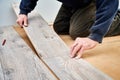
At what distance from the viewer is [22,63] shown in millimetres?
1555

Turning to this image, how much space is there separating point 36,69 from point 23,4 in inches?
35.8

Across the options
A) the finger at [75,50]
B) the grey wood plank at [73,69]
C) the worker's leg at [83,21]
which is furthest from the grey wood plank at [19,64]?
the worker's leg at [83,21]

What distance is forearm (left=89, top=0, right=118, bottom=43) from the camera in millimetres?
1533

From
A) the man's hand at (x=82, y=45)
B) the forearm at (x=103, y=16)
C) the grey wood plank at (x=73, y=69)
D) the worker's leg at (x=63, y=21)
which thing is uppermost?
the forearm at (x=103, y=16)

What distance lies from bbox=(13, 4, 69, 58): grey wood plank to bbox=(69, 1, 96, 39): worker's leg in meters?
0.26

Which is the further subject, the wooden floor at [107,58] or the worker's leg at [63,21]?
the worker's leg at [63,21]

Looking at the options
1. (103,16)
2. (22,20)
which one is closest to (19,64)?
(103,16)

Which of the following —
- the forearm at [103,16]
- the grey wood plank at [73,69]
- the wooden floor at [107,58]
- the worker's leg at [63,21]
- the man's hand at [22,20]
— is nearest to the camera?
the grey wood plank at [73,69]

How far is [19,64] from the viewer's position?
1541mm

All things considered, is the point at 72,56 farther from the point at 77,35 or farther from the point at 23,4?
the point at 23,4

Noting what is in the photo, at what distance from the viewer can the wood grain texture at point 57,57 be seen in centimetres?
140

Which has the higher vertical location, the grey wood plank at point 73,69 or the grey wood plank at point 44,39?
the grey wood plank at point 73,69

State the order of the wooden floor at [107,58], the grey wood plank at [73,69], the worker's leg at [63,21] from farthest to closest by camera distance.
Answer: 1. the worker's leg at [63,21]
2. the wooden floor at [107,58]
3. the grey wood plank at [73,69]

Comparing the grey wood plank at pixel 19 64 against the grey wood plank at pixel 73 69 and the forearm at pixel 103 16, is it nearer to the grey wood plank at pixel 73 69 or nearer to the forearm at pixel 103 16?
the grey wood plank at pixel 73 69
